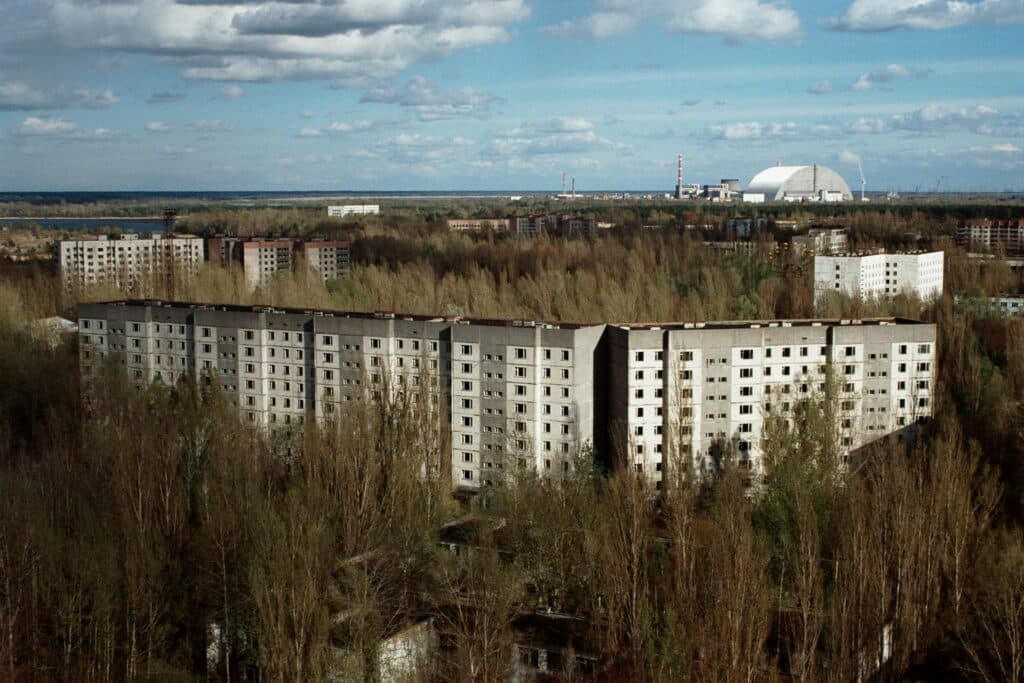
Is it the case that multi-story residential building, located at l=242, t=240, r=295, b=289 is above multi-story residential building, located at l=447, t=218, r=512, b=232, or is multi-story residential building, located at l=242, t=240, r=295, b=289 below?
below

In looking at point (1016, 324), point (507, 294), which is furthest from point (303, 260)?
point (1016, 324)

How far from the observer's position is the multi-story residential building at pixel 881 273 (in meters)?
26.8

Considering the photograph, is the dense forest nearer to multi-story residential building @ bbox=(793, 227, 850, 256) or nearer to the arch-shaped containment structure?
multi-story residential building @ bbox=(793, 227, 850, 256)

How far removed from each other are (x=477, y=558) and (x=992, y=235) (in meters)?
35.9

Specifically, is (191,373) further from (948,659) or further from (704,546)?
(948,659)

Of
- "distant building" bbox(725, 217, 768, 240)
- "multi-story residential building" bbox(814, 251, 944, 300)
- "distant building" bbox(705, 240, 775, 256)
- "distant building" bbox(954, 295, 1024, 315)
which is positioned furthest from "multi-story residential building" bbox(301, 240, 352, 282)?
"distant building" bbox(954, 295, 1024, 315)

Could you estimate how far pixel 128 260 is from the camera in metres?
36.4

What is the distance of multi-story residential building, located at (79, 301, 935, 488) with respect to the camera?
13.5m

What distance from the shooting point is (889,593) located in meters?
9.12

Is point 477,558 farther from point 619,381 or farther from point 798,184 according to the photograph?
point 798,184

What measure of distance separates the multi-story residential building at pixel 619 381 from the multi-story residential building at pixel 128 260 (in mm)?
14606

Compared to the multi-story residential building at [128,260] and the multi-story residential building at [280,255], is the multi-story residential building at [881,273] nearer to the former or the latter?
the multi-story residential building at [280,255]

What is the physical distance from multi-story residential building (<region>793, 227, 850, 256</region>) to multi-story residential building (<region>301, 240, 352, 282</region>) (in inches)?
525

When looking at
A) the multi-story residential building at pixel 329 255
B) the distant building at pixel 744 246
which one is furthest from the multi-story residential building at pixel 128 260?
the distant building at pixel 744 246
